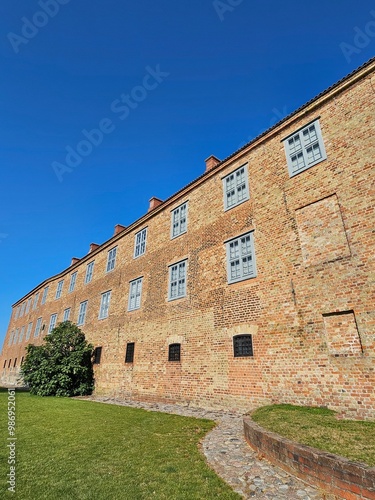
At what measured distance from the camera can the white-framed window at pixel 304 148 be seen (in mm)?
9945

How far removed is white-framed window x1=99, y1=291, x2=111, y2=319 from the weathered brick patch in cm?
1527

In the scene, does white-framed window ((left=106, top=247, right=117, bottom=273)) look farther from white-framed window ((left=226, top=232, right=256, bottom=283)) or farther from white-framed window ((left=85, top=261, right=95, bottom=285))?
white-framed window ((left=226, top=232, right=256, bottom=283))

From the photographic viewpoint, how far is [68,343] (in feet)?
60.3

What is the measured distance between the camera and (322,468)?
386 cm

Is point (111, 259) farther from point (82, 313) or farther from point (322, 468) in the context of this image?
point (322, 468)

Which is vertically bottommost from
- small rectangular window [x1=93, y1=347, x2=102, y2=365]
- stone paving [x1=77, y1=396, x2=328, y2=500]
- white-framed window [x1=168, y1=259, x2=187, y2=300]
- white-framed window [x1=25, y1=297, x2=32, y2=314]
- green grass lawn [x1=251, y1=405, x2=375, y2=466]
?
stone paving [x1=77, y1=396, x2=328, y2=500]

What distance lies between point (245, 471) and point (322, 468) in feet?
4.36

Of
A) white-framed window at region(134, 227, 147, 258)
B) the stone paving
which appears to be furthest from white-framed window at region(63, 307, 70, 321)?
the stone paving

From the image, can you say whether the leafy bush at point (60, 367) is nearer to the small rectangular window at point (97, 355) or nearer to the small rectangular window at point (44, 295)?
the small rectangular window at point (97, 355)

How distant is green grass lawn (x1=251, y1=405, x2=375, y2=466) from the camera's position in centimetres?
413

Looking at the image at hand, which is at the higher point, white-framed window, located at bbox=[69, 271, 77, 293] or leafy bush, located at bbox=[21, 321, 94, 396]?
white-framed window, located at bbox=[69, 271, 77, 293]

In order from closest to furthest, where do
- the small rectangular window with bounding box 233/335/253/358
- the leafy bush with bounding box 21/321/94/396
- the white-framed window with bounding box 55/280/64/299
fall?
the small rectangular window with bounding box 233/335/253/358 < the leafy bush with bounding box 21/321/94/396 < the white-framed window with bounding box 55/280/64/299

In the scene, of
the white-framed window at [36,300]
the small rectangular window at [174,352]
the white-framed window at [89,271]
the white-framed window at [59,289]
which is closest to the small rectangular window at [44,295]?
the white-framed window at [36,300]

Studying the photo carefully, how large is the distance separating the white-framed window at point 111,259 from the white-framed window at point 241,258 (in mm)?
10882
